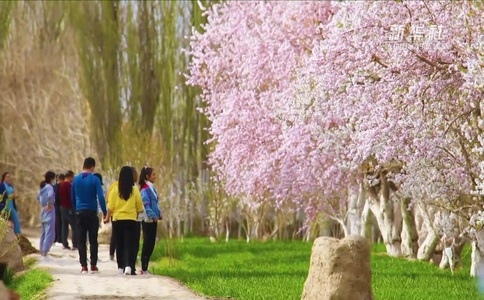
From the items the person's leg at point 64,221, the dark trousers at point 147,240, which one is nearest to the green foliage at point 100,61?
the person's leg at point 64,221

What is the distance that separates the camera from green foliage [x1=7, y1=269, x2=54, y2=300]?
17.8 meters

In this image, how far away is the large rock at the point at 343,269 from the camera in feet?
48.1

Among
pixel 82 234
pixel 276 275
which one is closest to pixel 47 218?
pixel 82 234

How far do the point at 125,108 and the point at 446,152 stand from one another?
90.5ft

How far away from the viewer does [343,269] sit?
14695 mm

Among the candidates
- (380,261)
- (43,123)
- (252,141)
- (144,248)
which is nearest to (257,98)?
(252,141)

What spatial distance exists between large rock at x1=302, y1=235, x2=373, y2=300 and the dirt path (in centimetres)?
262

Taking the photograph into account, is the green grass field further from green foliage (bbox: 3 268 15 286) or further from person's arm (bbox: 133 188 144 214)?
green foliage (bbox: 3 268 15 286)

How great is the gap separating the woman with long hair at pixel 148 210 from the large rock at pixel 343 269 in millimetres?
6783

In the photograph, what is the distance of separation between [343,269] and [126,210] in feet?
22.7

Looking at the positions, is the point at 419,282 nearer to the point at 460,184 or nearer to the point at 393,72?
the point at 460,184

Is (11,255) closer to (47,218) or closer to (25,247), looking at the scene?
(47,218)

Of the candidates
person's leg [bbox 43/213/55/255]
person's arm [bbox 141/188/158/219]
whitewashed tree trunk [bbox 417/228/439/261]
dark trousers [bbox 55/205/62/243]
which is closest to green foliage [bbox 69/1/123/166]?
A: dark trousers [bbox 55/205/62/243]

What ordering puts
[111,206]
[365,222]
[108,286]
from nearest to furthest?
1. [108,286]
2. [111,206]
3. [365,222]
